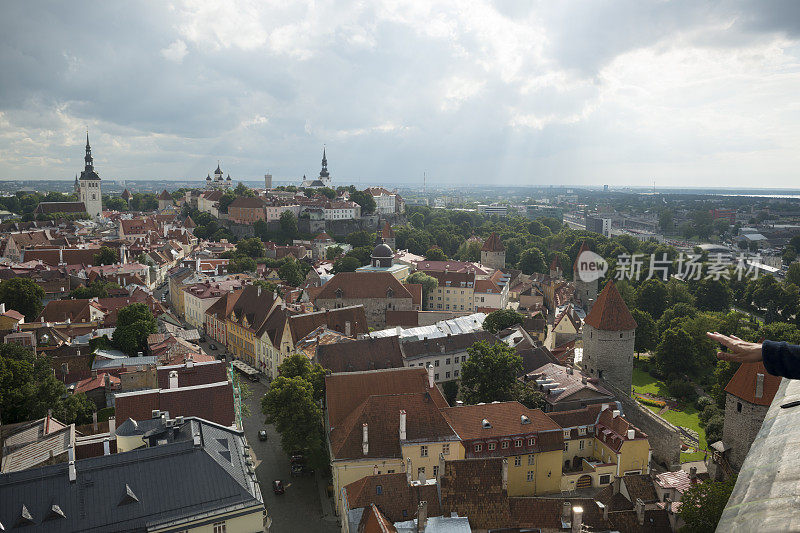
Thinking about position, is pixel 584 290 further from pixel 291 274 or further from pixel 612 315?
pixel 291 274

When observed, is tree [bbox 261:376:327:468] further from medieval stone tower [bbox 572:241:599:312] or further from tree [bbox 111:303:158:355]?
medieval stone tower [bbox 572:241:599:312]

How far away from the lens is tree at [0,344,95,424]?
2750 centimetres

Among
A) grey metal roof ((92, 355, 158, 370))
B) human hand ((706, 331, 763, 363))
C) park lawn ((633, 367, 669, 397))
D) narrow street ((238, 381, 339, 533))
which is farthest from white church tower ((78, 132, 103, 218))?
human hand ((706, 331, 763, 363))

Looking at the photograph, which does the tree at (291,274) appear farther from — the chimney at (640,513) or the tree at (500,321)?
the chimney at (640,513)

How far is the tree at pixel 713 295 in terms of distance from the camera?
65.4 m

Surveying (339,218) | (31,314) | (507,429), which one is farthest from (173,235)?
(507,429)

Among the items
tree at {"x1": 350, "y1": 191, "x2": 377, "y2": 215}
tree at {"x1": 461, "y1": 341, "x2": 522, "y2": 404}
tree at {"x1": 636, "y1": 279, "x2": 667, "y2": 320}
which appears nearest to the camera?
tree at {"x1": 461, "y1": 341, "x2": 522, "y2": 404}

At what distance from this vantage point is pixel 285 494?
26.6 m

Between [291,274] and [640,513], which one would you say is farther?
[291,274]

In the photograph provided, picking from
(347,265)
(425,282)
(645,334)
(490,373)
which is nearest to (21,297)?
(347,265)

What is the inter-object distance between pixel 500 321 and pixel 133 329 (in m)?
28.7

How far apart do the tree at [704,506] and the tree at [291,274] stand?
54.7m

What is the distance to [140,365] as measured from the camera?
1345 inches

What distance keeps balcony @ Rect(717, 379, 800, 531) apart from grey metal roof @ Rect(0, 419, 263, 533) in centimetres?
1834
